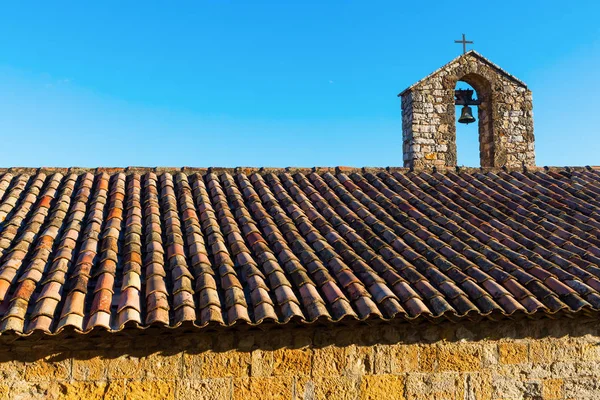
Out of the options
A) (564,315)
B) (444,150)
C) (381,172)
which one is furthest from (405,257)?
(444,150)

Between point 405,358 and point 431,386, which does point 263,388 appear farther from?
point 431,386

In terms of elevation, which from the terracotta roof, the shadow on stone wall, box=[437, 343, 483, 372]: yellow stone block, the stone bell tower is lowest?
box=[437, 343, 483, 372]: yellow stone block

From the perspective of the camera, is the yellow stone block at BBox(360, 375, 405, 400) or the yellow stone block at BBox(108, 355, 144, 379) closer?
the yellow stone block at BBox(108, 355, 144, 379)

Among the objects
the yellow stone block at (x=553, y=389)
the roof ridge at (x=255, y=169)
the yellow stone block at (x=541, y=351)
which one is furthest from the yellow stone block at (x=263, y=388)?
the roof ridge at (x=255, y=169)

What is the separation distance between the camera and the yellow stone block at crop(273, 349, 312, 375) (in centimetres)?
411

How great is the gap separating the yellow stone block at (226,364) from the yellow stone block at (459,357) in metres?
1.60

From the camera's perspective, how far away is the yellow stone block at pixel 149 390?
3.88m

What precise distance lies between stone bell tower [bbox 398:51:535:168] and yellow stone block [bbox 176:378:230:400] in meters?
4.67

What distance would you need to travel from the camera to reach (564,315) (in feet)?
14.4

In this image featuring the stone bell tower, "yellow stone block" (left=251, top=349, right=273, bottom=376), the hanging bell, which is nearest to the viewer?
"yellow stone block" (left=251, top=349, right=273, bottom=376)

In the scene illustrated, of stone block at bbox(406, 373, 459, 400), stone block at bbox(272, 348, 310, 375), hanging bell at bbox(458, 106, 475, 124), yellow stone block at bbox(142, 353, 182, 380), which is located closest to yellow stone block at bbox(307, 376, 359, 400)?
stone block at bbox(272, 348, 310, 375)

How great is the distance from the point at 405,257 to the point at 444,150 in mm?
3339

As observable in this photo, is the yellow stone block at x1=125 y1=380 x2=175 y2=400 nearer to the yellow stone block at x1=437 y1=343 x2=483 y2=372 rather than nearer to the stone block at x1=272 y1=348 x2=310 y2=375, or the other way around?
the stone block at x1=272 y1=348 x2=310 y2=375

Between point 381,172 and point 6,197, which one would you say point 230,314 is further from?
point 381,172
